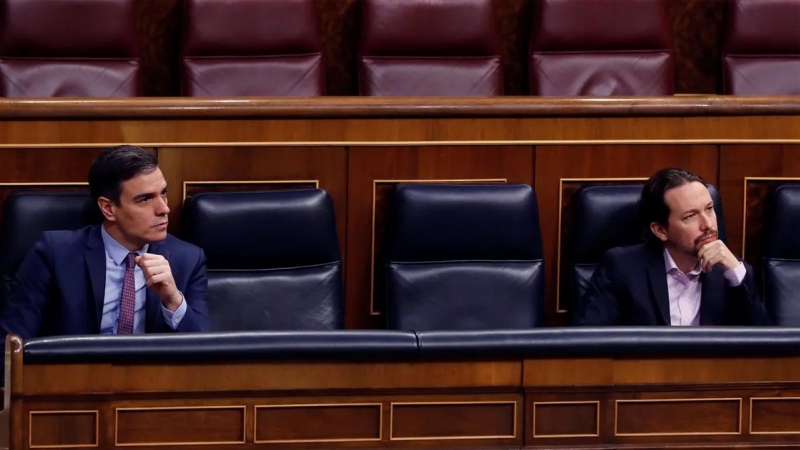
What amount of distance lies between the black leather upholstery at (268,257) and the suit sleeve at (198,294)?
0.04 m

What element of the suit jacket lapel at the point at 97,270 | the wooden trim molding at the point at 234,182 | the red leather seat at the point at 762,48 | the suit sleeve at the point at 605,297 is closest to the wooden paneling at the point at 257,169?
the wooden trim molding at the point at 234,182

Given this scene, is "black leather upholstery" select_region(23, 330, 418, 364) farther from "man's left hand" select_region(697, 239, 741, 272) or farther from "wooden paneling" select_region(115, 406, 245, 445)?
"man's left hand" select_region(697, 239, 741, 272)

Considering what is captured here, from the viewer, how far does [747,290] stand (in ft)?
3.19

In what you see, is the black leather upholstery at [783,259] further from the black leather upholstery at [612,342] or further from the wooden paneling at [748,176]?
the black leather upholstery at [612,342]

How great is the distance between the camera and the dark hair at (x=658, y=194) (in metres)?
0.98

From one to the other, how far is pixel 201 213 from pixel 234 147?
0.25ft

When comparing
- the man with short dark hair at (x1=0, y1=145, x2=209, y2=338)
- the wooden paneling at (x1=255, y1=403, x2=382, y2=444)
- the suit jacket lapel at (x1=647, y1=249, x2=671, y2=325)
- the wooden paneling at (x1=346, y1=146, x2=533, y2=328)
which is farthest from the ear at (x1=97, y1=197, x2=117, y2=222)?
the suit jacket lapel at (x1=647, y1=249, x2=671, y2=325)

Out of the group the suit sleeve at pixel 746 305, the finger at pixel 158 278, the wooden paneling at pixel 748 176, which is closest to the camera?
the finger at pixel 158 278

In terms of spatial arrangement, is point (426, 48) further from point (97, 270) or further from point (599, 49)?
point (97, 270)

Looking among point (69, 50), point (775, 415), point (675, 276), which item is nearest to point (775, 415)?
point (775, 415)

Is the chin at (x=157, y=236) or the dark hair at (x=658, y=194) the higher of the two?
the dark hair at (x=658, y=194)

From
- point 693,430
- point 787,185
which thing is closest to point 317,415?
point 693,430

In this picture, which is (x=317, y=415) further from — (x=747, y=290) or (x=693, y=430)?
(x=747, y=290)

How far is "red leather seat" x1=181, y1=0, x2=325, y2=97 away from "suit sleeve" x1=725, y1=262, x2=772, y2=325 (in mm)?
538
